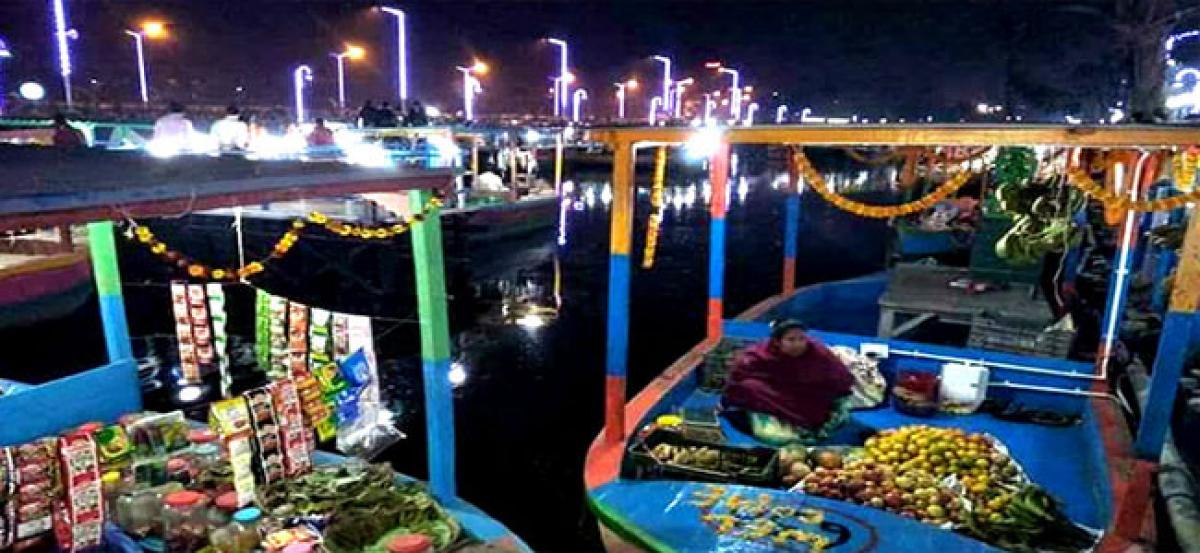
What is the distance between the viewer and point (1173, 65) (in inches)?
1136

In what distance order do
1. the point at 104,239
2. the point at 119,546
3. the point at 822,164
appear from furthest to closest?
the point at 822,164 < the point at 104,239 < the point at 119,546

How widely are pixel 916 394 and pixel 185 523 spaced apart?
7049 mm

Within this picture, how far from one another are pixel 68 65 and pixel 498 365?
18223mm

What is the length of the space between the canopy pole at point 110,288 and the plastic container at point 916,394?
7578mm

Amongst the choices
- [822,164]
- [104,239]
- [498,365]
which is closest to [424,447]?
[498,365]

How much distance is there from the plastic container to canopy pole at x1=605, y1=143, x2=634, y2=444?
3.25 meters

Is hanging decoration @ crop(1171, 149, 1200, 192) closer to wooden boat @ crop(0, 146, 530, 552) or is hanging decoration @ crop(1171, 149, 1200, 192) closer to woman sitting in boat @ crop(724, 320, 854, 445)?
woman sitting in boat @ crop(724, 320, 854, 445)

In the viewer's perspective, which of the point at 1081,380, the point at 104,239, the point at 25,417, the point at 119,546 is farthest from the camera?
the point at 1081,380

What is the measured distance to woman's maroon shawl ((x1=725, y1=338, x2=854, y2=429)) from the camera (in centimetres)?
770

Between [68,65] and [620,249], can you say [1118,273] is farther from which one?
[68,65]

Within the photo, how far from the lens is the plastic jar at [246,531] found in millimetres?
4586

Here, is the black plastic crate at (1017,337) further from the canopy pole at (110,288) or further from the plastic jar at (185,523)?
the canopy pole at (110,288)

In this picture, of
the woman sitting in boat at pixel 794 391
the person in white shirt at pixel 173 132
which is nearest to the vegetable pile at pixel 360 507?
the woman sitting in boat at pixel 794 391

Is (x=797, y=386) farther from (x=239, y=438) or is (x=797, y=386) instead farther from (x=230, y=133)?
(x=230, y=133)
